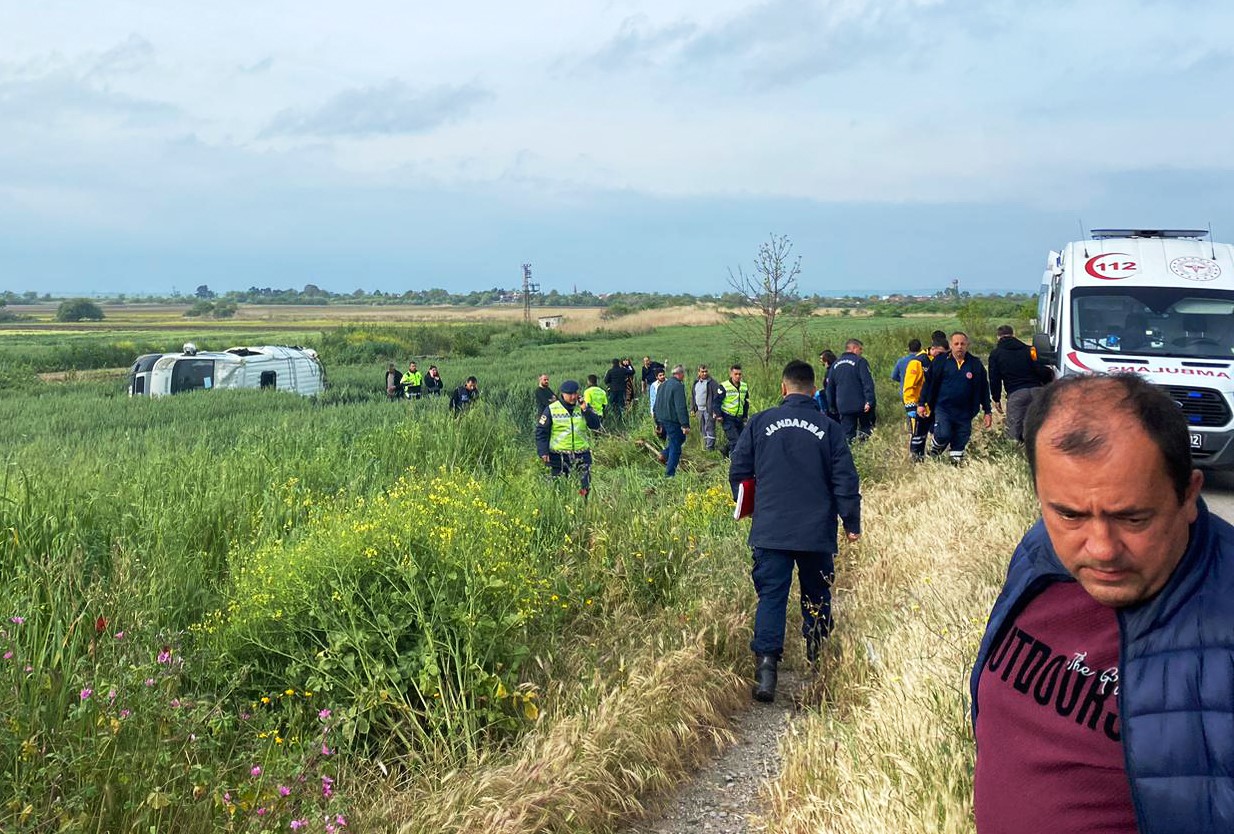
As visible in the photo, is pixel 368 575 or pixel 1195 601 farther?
pixel 368 575

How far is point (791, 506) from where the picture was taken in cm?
558

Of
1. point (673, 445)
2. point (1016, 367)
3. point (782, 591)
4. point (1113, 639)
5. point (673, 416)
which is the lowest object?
point (673, 445)

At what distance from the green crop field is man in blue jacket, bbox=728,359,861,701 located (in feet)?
1.04

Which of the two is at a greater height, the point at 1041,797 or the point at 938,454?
the point at 1041,797

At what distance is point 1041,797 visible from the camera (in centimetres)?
170

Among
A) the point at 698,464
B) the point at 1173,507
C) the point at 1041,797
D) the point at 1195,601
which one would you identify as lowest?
the point at 698,464

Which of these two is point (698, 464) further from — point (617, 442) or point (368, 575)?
point (368, 575)

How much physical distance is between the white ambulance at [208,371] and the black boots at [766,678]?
19.3m

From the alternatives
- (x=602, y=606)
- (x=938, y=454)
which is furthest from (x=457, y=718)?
(x=938, y=454)

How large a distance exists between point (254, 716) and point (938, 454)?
348 inches

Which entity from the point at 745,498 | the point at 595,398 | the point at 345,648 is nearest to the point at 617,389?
the point at 595,398

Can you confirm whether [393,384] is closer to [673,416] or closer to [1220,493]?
[673,416]

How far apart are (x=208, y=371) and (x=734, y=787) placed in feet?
73.4

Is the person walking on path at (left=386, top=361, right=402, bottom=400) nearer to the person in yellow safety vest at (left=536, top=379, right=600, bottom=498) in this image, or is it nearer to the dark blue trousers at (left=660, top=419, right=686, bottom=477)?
the dark blue trousers at (left=660, top=419, right=686, bottom=477)
